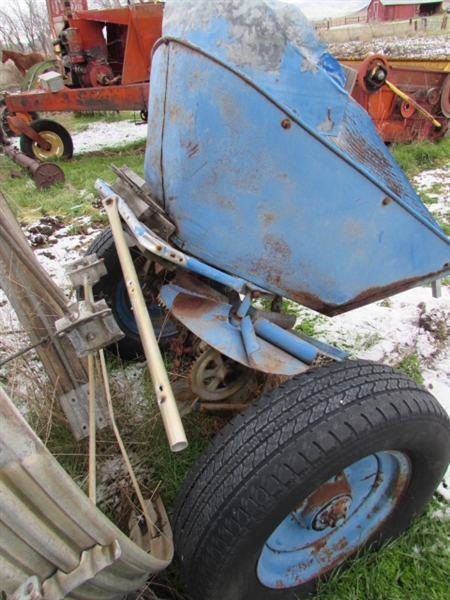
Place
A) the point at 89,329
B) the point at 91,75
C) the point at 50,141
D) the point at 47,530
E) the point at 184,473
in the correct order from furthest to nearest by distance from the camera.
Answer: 1. the point at 91,75
2. the point at 50,141
3. the point at 184,473
4. the point at 89,329
5. the point at 47,530

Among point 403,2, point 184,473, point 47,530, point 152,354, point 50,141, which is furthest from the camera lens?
point 403,2

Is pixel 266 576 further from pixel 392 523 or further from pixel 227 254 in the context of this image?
pixel 227 254

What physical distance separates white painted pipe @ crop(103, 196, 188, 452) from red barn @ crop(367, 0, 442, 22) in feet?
140

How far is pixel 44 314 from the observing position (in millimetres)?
1667

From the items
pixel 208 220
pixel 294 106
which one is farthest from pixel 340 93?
pixel 208 220

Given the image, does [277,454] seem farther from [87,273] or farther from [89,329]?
[87,273]

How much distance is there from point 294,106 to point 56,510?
1.31m

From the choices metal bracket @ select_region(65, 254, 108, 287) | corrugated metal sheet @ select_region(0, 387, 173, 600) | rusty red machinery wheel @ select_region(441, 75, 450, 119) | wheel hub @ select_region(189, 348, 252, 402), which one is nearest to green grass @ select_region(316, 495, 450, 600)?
wheel hub @ select_region(189, 348, 252, 402)

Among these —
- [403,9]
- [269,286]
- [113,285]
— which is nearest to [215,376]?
[269,286]

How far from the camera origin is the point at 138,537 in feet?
5.05

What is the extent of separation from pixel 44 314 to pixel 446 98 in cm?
549

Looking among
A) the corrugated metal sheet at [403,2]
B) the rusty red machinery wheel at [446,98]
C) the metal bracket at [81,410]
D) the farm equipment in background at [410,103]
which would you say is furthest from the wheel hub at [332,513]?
the corrugated metal sheet at [403,2]

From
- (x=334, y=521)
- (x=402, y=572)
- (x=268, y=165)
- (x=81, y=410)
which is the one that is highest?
(x=268, y=165)

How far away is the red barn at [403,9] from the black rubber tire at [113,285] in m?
42.0
